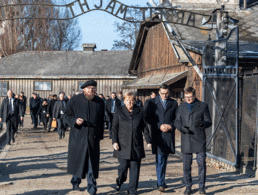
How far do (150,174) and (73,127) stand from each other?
2585mm

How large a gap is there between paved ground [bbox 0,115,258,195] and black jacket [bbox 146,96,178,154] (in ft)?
2.51

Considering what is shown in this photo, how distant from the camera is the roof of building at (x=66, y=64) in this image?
33.3 metres

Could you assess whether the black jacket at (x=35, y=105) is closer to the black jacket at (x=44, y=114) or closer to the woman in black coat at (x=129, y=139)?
the black jacket at (x=44, y=114)

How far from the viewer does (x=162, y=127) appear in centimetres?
720

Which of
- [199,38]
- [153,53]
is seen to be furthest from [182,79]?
[153,53]

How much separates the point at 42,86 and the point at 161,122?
27.3 m

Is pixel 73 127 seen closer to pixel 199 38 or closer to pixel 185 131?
pixel 185 131

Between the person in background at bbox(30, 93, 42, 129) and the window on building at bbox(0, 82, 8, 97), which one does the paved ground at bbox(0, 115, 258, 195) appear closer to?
the person in background at bbox(30, 93, 42, 129)

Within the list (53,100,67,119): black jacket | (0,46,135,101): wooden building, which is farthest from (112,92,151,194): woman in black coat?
(0,46,135,101): wooden building

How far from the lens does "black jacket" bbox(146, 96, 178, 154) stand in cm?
725

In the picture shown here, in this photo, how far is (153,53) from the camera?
66.1 ft

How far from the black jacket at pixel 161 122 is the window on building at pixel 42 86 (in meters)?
26.9

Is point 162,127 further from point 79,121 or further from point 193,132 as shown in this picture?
point 79,121

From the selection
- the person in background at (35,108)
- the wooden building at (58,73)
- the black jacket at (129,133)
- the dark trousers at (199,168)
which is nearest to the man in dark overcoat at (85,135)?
the black jacket at (129,133)
